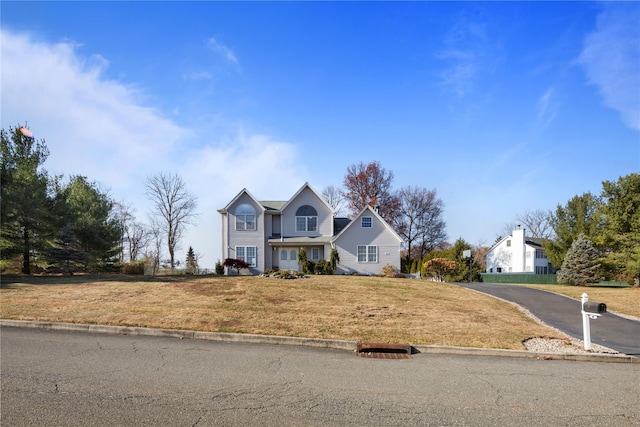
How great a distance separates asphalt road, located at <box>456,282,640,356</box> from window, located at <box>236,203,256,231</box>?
60.1 feet

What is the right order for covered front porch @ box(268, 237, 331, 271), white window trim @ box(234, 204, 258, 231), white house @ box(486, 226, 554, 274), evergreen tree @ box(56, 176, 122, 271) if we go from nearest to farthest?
evergreen tree @ box(56, 176, 122, 271), covered front porch @ box(268, 237, 331, 271), white window trim @ box(234, 204, 258, 231), white house @ box(486, 226, 554, 274)

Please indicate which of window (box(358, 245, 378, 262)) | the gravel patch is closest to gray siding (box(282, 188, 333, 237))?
window (box(358, 245, 378, 262))

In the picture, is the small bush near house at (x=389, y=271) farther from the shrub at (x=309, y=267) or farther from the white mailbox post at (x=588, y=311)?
the white mailbox post at (x=588, y=311)

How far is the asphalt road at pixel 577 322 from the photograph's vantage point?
10383 millimetres

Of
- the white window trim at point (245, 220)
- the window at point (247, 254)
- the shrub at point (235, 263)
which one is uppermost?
the white window trim at point (245, 220)

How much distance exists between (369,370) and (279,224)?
26.1 meters

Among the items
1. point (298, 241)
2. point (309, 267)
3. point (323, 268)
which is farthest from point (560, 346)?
point (298, 241)

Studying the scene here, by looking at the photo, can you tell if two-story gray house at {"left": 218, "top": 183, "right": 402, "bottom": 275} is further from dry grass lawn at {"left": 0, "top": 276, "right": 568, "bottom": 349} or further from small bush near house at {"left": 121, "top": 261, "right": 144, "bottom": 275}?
dry grass lawn at {"left": 0, "top": 276, "right": 568, "bottom": 349}

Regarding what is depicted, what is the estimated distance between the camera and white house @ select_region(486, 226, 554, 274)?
5644 cm

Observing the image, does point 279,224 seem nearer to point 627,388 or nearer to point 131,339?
point 131,339

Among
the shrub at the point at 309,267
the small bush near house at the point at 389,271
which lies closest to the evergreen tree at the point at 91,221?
the shrub at the point at 309,267

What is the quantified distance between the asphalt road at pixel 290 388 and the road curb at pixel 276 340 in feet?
1.20

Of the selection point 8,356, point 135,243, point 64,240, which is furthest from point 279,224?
point 135,243

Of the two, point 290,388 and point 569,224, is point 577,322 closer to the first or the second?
point 290,388
